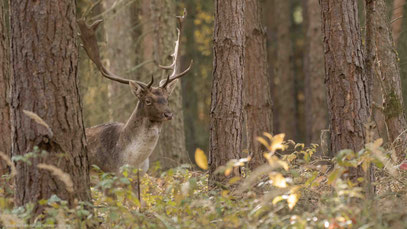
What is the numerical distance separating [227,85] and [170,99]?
632 centimetres

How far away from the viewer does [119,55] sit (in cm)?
1775

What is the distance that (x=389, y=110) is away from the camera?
31.3 ft

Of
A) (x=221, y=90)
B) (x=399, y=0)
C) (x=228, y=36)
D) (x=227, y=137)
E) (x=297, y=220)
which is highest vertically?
(x=399, y=0)

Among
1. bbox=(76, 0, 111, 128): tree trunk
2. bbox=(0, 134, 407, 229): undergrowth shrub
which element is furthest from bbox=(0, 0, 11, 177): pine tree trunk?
bbox=(76, 0, 111, 128): tree trunk

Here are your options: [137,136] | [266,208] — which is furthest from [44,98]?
[137,136]

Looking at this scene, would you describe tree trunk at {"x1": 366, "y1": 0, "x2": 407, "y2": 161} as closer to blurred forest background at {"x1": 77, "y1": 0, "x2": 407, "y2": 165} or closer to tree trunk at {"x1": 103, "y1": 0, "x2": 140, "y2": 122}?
blurred forest background at {"x1": 77, "y1": 0, "x2": 407, "y2": 165}

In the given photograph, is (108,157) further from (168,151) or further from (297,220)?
(297,220)

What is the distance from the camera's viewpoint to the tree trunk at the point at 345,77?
701 centimetres

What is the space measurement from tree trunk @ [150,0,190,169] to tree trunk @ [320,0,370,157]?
7.27m

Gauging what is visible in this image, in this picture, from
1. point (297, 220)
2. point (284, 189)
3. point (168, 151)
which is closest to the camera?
point (297, 220)

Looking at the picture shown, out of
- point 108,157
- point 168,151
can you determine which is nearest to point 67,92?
point 108,157

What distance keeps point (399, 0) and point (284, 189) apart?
1065 cm

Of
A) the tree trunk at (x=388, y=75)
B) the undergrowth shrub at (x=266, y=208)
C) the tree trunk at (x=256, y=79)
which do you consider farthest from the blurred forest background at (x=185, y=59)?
the undergrowth shrub at (x=266, y=208)

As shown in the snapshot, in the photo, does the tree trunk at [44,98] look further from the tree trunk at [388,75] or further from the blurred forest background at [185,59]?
the tree trunk at [388,75]
